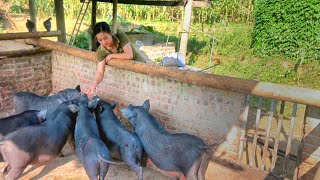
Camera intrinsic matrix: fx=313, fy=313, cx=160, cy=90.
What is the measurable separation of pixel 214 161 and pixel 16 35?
4301mm

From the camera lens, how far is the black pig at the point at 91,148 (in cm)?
332

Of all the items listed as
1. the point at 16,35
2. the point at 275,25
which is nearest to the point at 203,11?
the point at 275,25

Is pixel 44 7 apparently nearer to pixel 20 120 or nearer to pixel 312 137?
pixel 20 120

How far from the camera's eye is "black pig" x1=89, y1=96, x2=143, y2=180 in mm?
3572

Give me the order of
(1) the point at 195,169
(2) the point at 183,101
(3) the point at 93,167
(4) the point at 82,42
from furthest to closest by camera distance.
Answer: (4) the point at 82,42
(2) the point at 183,101
(3) the point at 93,167
(1) the point at 195,169

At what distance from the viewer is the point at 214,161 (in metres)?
3.79

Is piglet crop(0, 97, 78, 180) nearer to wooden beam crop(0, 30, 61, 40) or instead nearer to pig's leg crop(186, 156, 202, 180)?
pig's leg crop(186, 156, 202, 180)

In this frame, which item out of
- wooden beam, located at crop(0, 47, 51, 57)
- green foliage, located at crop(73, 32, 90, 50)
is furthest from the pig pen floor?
green foliage, located at crop(73, 32, 90, 50)

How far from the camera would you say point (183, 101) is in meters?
4.00

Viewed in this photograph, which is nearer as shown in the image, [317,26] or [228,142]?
[228,142]

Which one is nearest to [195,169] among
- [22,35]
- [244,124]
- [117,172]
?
[244,124]

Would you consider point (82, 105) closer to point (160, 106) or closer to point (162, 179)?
point (160, 106)

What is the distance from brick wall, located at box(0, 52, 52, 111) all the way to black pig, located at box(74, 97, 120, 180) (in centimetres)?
279

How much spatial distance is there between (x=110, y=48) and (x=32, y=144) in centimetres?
169
